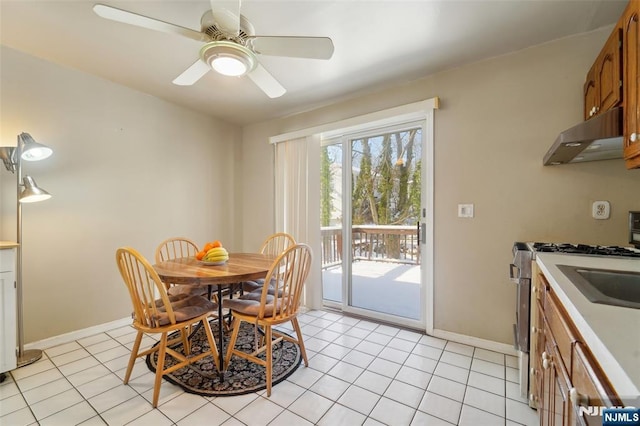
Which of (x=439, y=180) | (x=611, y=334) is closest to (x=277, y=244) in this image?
(x=439, y=180)

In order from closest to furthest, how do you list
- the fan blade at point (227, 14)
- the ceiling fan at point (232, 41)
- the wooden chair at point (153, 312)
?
the fan blade at point (227, 14)
the ceiling fan at point (232, 41)
the wooden chair at point (153, 312)

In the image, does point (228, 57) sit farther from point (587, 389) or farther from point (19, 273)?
point (19, 273)

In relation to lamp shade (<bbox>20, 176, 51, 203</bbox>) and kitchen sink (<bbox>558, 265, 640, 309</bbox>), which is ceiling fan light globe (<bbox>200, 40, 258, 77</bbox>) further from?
kitchen sink (<bbox>558, 265, 640, 309</bbox>)

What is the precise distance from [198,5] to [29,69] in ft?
5.87

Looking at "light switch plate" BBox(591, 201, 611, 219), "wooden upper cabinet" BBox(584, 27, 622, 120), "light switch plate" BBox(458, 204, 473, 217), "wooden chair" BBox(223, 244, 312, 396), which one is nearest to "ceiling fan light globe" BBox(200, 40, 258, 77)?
"wooden chair" BBox(223, 244, 312, 396)

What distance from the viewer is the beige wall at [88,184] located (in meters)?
2.31

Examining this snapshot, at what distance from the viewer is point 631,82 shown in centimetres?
121

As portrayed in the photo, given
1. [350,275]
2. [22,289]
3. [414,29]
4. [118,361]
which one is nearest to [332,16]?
[414,29]

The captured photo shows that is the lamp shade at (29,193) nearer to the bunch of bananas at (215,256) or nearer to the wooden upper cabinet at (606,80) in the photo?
the bunch of bananas at (215,256)

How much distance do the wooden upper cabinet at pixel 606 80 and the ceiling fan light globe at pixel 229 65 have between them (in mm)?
1983

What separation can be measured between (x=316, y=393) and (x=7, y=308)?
2.21m

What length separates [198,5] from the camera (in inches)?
67.4

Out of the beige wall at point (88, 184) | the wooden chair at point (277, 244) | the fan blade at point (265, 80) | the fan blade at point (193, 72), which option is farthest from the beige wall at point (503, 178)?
the beige wall at point (88, 184)

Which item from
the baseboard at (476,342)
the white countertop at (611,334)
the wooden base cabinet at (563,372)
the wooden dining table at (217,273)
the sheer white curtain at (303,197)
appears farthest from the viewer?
the sheer white curtain at (303,197)
